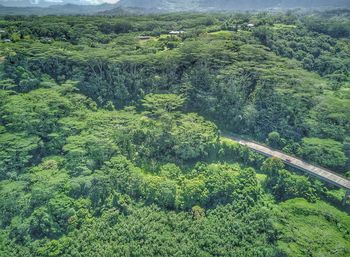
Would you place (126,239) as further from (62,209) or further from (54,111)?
(54,111)

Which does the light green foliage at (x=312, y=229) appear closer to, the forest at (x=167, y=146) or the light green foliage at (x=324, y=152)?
the forest at (x=167, y=146)

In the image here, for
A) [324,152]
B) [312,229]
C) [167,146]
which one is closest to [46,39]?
[167,146]

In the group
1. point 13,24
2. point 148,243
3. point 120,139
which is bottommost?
point 148,243

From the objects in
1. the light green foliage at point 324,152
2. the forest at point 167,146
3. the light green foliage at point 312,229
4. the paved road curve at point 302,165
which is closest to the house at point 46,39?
the forest at point 167,146

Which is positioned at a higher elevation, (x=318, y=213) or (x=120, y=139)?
(x=120, y=139)

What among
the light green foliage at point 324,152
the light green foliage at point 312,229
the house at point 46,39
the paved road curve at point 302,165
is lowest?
the light green foliage at point 312,229

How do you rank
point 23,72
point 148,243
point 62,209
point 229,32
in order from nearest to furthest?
1. point 148,243
2. point 62,209
3. point 23,72
4. point 229,32

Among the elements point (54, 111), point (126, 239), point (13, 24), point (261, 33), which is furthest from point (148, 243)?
point (13, 24)
